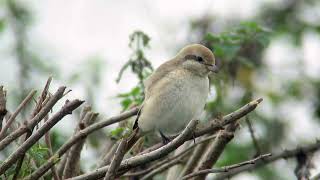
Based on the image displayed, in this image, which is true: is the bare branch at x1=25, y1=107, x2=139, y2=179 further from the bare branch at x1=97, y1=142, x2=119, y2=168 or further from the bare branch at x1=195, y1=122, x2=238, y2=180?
the bare branch at x1=195, y1=122, x2=238, y2=180

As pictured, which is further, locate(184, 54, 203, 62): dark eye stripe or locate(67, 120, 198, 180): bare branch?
locate(184, 54, 203, 62): dark eye stripe

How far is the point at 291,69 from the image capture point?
25.4ft

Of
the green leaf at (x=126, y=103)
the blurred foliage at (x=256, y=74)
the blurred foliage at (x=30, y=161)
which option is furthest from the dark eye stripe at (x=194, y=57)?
the blurred foliage at (x=30, y=161)

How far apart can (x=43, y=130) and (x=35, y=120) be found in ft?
0.29

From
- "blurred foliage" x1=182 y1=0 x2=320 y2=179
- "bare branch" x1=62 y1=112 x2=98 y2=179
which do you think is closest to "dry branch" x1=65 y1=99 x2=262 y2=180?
"bare branch" x1=62 y1=112 x2=98 y2=179

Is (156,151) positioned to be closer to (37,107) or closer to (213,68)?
(37,107)

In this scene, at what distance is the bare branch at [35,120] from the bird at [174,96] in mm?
1321

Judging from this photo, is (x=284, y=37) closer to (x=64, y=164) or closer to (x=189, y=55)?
(x=189, y=55)

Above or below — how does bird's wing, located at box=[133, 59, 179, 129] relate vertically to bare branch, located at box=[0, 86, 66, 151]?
above

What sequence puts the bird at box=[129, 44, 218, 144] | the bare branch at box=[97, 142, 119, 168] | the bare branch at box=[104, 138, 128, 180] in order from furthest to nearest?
the bird at box=[129, 44, 218, 144] → the bare branch at box=[97, 142, 119, 168] → the bare branch at box=[104, 138, 128, 180]

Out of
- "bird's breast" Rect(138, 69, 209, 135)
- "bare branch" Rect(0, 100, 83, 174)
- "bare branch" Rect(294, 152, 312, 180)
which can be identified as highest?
"bird's breast" Rect(138, 69, 209, 135)

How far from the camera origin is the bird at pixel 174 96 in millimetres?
4727

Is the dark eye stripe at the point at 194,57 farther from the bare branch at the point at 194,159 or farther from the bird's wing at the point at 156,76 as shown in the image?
the bare branch at the point at 194,159

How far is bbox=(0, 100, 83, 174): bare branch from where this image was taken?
3.19 metres
